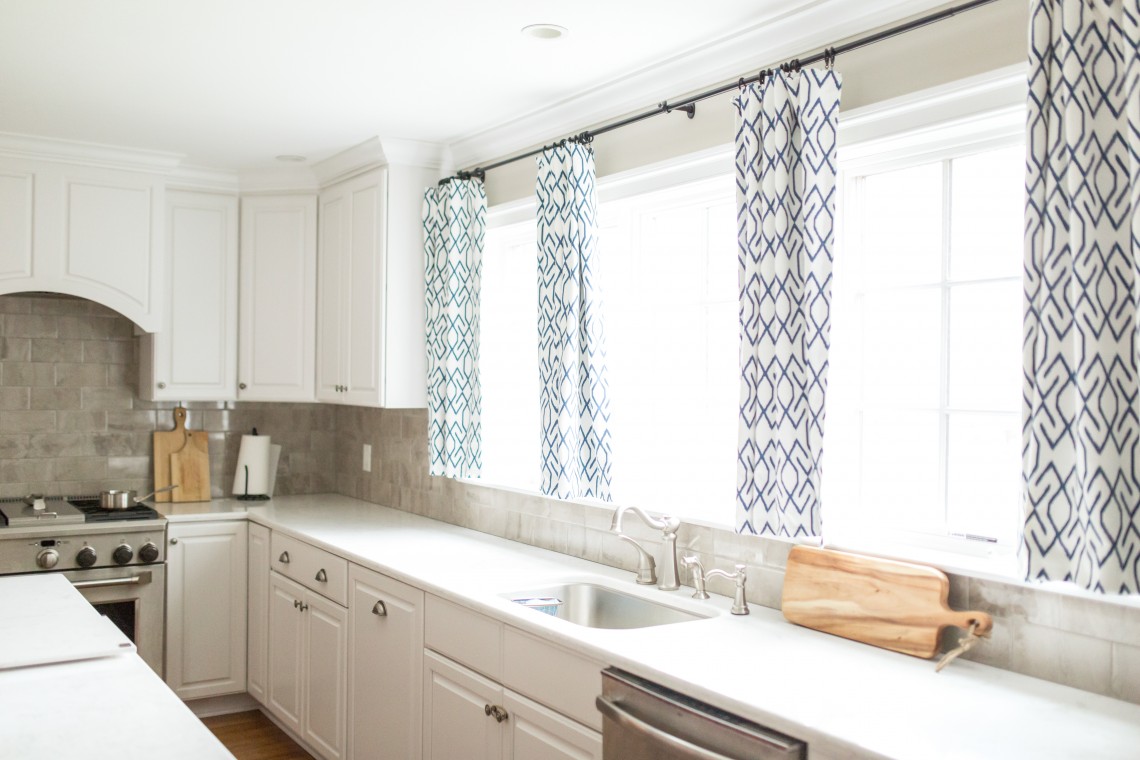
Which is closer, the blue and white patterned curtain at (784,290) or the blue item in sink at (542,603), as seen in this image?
the blue and white patterned curtain at (784,290)

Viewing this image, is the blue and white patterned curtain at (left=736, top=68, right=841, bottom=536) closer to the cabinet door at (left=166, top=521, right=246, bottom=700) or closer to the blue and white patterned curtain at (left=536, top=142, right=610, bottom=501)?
the blue and white patterned curtain at (left=536, top=142, right=610, bottom=501)

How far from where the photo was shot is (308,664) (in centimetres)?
368

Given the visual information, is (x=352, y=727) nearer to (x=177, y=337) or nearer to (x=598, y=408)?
(x=598, y=408)

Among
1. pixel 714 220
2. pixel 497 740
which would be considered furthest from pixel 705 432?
pixel 497 740

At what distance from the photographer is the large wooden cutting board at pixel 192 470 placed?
4.54 m

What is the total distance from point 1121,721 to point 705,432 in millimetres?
1399

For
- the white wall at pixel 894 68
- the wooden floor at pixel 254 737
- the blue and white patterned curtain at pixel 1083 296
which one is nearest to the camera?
the blue and white patterned curtain at pixel 1083 296

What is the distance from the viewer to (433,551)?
3330 millimetres

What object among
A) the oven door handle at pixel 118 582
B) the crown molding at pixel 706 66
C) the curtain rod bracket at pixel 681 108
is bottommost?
the oven door handle at pixel 118 582

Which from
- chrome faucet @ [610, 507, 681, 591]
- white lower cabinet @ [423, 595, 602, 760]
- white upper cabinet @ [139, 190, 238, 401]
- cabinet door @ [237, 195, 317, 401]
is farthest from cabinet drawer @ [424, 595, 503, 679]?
white upper cabinet @ [139, 190, 238, 401]

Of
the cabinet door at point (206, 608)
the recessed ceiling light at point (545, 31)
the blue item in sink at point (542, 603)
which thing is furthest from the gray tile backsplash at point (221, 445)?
the recessed ceiling light at point (545, 31)

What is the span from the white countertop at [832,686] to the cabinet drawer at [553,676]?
40mm

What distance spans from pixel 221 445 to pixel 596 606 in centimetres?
264

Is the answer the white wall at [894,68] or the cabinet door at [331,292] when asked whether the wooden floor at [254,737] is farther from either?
the white wall at [894,68]
